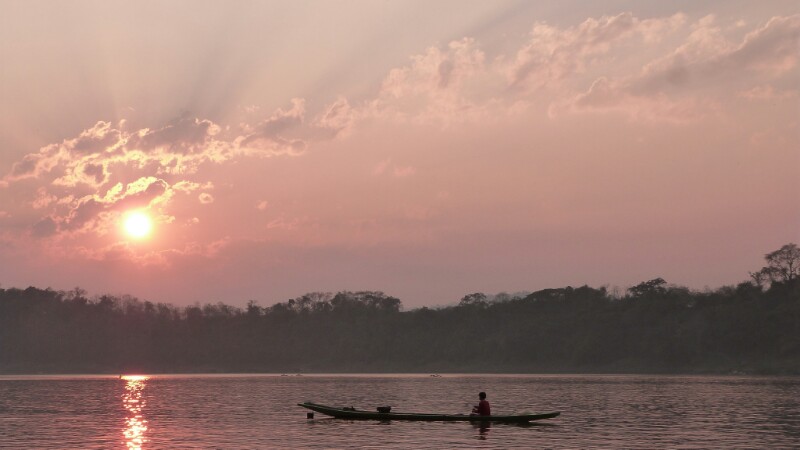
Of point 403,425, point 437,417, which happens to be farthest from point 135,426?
point 437,417

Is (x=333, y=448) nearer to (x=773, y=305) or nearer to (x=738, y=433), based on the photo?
(x=738, y=433)

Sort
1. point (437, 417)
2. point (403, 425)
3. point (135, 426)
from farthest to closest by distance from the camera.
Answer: point (135, 426) → point (437, 417) → point (403, 425)

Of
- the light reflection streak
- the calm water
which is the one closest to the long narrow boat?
the calm water

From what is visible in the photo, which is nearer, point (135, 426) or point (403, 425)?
point (403, 425)

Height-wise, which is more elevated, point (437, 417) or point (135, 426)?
point (437, 417)

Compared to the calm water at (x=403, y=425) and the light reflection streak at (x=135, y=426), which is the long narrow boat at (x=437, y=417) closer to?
the calm water at (x=403, y=425)

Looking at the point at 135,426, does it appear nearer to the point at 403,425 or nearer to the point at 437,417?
the point at 403,425

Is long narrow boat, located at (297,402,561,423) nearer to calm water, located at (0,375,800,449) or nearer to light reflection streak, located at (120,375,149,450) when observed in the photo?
calm water, located at (0,375,800,449)

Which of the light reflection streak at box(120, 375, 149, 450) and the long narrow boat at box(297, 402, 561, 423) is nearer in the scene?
the light reflection streak at box(120, 375, 149, 450)

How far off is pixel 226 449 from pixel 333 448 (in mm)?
5533

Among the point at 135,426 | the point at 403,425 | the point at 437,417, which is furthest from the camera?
the point at 135,426

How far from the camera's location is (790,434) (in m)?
57.5

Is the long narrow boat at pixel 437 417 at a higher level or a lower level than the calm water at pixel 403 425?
higher

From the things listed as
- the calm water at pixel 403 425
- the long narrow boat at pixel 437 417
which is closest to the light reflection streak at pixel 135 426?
the calm water at pixel 403 425
